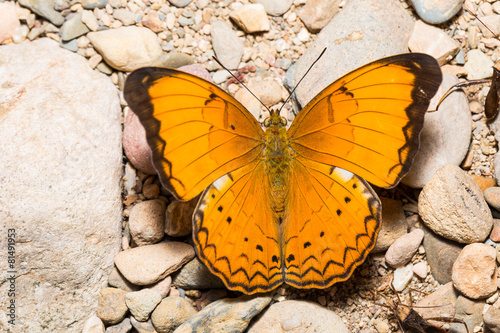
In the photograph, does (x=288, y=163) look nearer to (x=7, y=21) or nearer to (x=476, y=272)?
(x=476, y=272)

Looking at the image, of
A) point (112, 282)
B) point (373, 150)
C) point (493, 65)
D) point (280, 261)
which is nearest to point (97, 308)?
point (112, 282)

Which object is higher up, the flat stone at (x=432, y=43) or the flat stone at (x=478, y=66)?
the flat stone at (x=432, y=43)

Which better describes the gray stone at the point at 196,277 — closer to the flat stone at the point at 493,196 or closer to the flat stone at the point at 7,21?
the flat stone at the point at 493,196

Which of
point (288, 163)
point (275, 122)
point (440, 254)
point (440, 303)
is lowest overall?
point (440, 303)

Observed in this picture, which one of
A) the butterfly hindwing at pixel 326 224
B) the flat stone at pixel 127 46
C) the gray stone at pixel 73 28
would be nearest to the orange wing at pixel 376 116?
the butterfly hindwing at pixel 326 224

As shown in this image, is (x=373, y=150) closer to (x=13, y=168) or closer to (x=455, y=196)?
(x=455, y=196)

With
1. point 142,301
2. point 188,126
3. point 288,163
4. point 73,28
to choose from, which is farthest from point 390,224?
point 73,28
